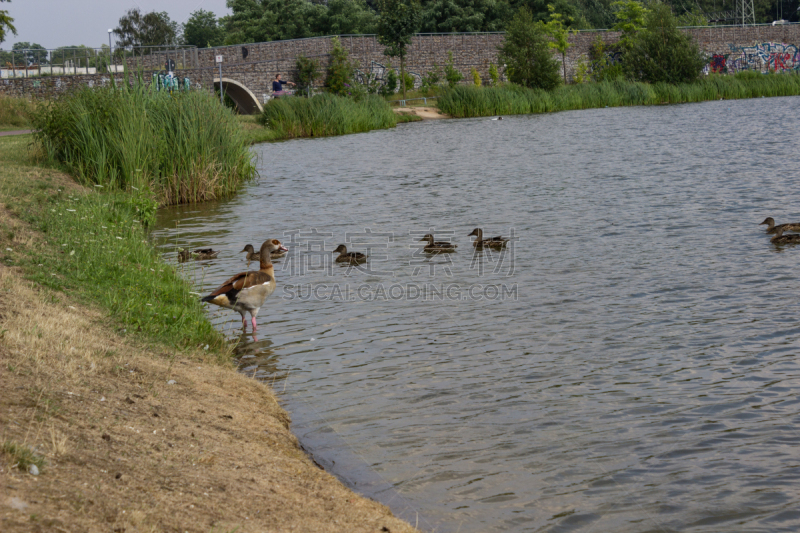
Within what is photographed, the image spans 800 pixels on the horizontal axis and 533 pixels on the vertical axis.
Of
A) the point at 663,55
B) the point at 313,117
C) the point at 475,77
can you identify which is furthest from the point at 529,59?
the point at 313,117

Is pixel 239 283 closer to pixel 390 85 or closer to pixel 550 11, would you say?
pixel 390 85

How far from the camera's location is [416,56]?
66375 mm

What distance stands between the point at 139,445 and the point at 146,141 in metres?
13.0

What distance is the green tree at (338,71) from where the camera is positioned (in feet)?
185

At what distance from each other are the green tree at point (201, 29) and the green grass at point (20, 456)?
10994 cm

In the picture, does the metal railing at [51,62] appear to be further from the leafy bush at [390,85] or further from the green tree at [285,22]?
the green tree at [285,22]

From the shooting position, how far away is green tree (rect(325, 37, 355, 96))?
2221 inches

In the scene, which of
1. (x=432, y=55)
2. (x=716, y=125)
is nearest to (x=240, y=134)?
(x=716, y=125)

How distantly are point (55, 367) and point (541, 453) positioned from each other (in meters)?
3.46

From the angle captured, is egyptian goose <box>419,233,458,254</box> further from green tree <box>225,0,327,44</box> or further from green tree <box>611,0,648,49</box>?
green tree <box>225,0,327,44</box>

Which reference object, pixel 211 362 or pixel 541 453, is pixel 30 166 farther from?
pixel 541 453

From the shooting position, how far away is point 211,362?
711 centimetres

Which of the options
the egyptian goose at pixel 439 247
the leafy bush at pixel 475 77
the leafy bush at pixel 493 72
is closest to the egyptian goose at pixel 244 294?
the egyptian goose at pixel 439 247

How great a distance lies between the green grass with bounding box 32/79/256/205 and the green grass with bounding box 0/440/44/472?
1172 centimetres
